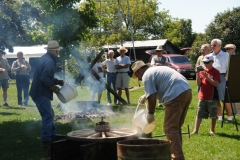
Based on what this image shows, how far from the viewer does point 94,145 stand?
5496 millimetres

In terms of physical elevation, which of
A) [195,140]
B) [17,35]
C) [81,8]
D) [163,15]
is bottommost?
[195,140]

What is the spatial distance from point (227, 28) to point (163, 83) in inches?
1007

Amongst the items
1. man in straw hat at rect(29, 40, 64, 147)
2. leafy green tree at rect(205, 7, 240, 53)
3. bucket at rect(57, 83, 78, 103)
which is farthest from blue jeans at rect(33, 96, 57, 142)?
leafy green tree at rect(205, 7, 240, 53)

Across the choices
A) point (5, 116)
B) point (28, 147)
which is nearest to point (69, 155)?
point (28, 147)

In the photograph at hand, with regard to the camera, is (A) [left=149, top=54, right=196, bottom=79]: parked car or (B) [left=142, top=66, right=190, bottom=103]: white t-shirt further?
(A) [left=149, top=54, right=196, bottom=79]: parked car

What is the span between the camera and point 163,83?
569cm

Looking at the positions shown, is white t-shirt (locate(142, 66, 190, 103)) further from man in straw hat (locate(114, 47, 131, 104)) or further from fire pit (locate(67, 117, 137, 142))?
man in straw hat (locate(114, 47, 131, 104))

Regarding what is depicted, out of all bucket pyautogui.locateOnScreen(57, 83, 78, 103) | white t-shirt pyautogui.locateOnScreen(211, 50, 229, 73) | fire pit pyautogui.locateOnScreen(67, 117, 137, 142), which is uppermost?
white t-shirt pyautogui.locateOnScreen(211, 50, 229, 73)

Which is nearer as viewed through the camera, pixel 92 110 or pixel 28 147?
pixel 28 147

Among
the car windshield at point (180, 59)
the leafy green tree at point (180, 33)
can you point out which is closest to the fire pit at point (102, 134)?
the car windshield at point (180, 59)

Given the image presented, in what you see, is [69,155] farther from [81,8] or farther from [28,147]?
[81,8]

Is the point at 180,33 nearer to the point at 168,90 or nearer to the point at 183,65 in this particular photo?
the point at 183,65

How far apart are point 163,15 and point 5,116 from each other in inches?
2659

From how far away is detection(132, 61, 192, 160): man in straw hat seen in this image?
5613mm
